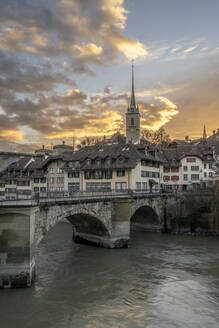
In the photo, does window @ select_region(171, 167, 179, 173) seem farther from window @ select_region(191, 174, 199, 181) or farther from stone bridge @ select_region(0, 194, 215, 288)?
stone bridge @ select_region(0, 194, 215, 288)

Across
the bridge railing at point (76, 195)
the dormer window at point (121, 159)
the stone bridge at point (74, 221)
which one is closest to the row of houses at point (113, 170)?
the dormer window at point (121, 159)

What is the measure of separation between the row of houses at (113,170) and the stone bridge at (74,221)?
4.02m

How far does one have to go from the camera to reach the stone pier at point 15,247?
58.1 ft

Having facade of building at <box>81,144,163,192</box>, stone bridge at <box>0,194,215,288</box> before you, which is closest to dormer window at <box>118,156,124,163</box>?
facade of building at <box>81,144,163,192</box>

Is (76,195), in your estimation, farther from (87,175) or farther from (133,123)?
(133,123)

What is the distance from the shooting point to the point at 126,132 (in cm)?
8925

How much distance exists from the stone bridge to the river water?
4.08 feet

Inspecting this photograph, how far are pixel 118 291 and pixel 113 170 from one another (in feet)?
85.5

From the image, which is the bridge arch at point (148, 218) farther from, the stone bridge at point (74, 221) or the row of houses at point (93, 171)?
the row of houses at point (93, 171)

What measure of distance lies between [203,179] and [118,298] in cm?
4161

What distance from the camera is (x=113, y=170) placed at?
43750 millimetres

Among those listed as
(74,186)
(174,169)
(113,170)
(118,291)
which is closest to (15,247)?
(118,291)

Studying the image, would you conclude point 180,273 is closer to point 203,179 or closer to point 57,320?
point 57,320

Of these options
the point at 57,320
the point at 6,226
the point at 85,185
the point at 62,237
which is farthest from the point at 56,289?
the point at 85,185
